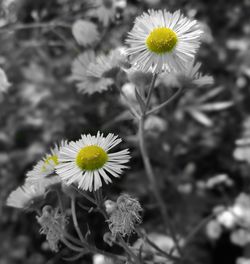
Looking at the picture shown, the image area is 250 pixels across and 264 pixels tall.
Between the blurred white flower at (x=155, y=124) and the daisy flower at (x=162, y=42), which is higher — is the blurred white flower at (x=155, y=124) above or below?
above

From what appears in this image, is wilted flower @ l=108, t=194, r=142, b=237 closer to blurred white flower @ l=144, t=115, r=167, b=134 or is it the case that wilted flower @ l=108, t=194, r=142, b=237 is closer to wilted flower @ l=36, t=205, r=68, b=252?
wilted flower @ l=36, t=205, r=68, b=252

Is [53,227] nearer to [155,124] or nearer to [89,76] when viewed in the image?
[89,76]

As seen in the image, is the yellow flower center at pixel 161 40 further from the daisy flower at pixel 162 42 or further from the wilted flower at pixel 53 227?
the wilted flower at pixel 53 227

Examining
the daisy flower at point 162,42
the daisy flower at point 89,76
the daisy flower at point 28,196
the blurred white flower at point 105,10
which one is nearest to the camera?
the daisy flower at point 162,42

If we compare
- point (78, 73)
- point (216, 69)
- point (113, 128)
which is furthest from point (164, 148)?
point (78, 73)

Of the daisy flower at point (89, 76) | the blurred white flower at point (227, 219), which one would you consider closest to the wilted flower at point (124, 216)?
the daisy flower at point (89, 76)

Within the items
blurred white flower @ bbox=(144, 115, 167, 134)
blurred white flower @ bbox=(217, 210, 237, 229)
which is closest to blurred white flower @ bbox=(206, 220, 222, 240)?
blurred white flower @ bbox=(217, 210, 237, 229)

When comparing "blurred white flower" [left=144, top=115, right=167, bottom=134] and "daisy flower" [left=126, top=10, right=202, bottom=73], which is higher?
"blurred white flower" [left=144, top=115, right=167, bottom=134]
